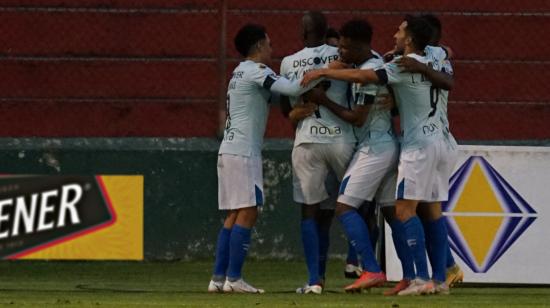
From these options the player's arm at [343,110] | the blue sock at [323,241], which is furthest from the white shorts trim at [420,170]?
the blue sock at [323,241]

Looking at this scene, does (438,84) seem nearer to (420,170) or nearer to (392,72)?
(392,72)

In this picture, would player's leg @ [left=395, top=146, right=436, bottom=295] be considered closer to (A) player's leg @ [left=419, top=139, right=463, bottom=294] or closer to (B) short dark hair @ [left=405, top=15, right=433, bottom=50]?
(A) player's leg @ [left=419, top=139, right=463, bottom=294]

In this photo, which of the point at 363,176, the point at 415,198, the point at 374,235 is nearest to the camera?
the point at 415,198

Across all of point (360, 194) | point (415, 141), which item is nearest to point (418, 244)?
point (360, 194)

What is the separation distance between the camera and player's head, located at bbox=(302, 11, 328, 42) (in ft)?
32.2

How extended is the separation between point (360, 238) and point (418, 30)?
1.26m

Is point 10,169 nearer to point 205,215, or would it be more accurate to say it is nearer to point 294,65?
point 205,215

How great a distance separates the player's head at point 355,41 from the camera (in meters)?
9.55

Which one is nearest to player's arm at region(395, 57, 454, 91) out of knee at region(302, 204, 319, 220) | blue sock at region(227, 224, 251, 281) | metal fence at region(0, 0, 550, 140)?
knee at region(302, 204, 319, 220)

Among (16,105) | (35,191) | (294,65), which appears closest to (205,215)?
(35,191)

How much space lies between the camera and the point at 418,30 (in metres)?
9.44

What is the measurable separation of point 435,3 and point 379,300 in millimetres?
6280

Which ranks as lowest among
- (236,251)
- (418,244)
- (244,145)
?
(236,251)

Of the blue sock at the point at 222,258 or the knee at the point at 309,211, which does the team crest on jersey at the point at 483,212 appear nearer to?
the knee at the point at 309,211
